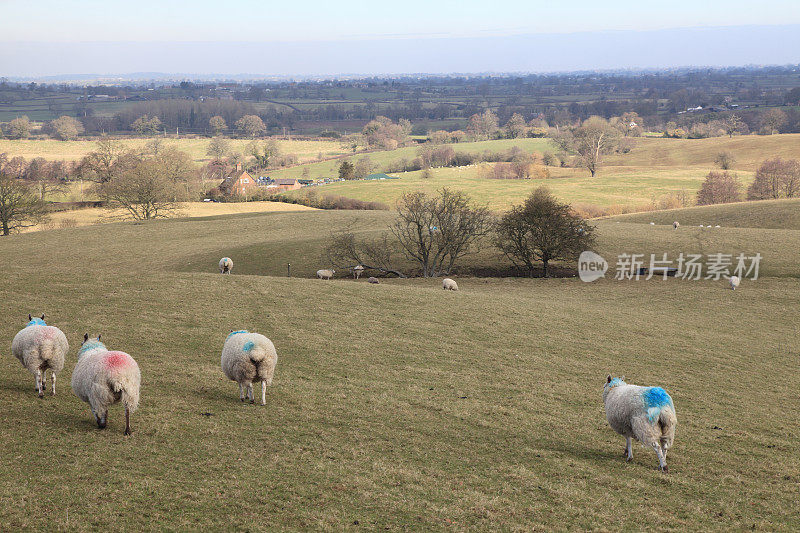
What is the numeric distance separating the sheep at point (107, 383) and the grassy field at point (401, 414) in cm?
68

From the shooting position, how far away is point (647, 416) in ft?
45.0

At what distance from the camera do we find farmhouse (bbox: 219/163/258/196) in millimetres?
116150

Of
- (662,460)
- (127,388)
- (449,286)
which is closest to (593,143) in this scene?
(449,286)

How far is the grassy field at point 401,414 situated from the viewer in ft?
39.6

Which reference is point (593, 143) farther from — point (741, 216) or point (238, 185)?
point (741, 216)

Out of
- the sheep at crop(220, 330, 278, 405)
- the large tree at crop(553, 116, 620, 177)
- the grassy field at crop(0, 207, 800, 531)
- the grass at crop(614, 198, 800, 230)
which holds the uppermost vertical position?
the large tree at crop(553, 116, 620, 177)

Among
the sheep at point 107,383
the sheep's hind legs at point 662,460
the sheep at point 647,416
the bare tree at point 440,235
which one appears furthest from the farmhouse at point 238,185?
the sheep's hind legs at point 662,460

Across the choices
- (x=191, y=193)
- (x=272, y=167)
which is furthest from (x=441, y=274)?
(x=272, y=167)

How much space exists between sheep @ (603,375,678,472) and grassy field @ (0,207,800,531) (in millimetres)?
831

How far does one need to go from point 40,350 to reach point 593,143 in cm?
15264

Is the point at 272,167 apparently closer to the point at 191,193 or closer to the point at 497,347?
the point at 191,193

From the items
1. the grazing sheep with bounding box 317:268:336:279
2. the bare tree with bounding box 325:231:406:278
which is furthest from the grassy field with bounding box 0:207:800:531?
the bare tree with bounding box 325:231:406:278

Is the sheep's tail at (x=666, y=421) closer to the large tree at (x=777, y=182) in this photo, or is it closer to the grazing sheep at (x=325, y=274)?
the grazing sheep at (x=325, y=274)

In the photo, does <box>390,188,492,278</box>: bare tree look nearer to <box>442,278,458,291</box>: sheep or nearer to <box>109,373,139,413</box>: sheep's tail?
<box>442,278,458,291</box>: sheep
